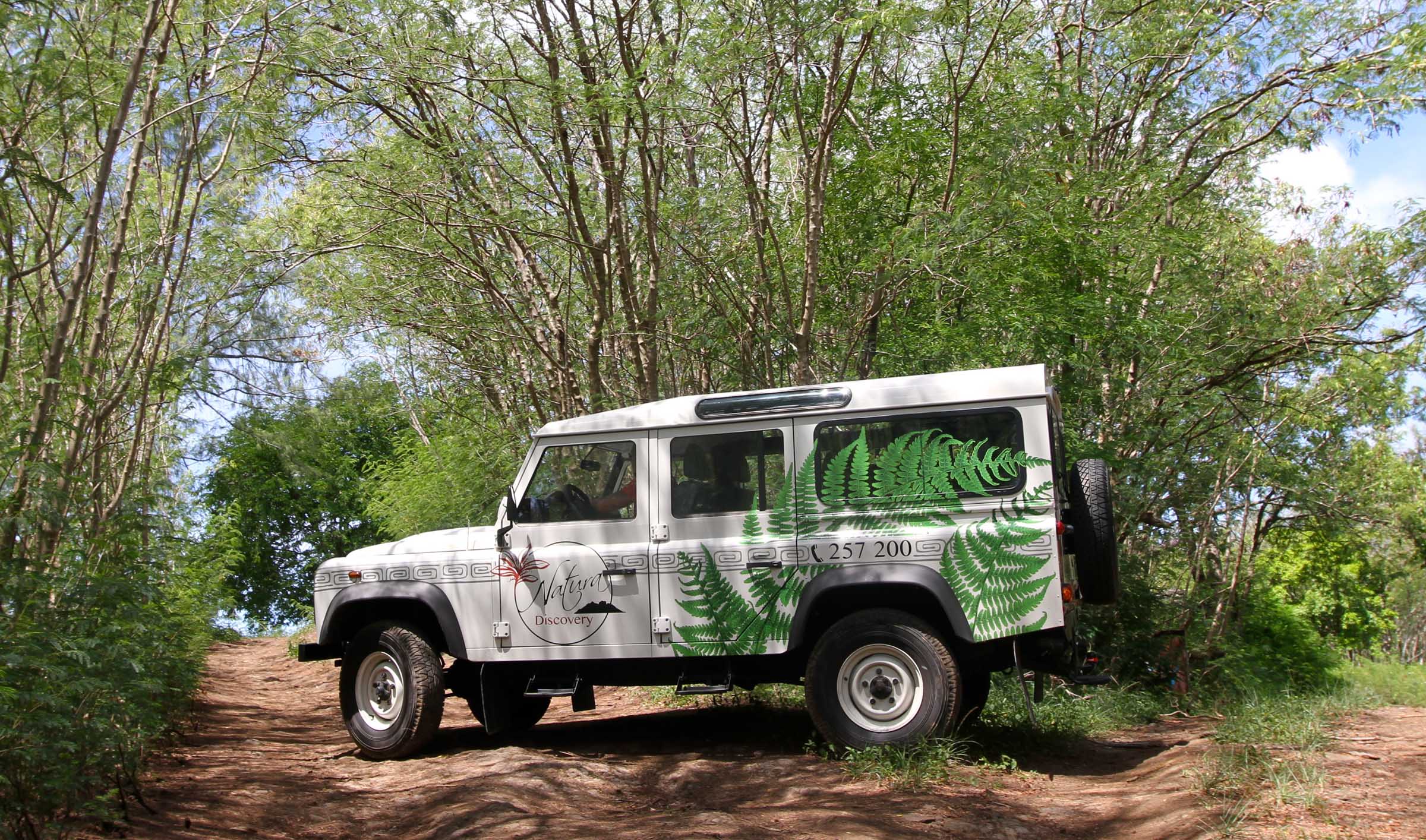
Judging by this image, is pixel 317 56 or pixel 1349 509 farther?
pixel 1349 509

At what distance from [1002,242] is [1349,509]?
23.1ft

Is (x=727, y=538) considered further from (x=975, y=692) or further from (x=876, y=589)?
(x=975, y=692)

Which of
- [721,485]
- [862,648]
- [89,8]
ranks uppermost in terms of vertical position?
[89,8]

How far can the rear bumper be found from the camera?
7.64 m

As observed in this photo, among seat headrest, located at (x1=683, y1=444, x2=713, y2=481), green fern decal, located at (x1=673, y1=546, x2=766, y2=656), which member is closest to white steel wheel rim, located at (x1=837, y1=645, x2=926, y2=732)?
green fern decal, located at (x1=673, y1=546, x2=766, y2=656)

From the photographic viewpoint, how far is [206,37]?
8.39 m

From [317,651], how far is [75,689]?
2.76 m

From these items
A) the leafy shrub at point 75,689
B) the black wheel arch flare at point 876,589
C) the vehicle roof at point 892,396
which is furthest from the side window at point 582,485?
the leafy shrub at point 75,689

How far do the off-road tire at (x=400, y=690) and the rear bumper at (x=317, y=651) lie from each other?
0.25 ft

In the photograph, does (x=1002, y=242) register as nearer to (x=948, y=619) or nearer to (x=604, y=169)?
(x=604, y=169)

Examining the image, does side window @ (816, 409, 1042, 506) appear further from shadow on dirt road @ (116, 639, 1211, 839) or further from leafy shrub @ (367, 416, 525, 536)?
leafy shrub @ (367, 416, 525, 536)

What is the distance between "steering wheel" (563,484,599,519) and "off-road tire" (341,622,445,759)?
1396mm

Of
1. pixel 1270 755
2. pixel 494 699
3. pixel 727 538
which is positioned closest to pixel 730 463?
pixel 727 538

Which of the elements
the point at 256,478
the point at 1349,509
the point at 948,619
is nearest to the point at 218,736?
the point at 948,619
